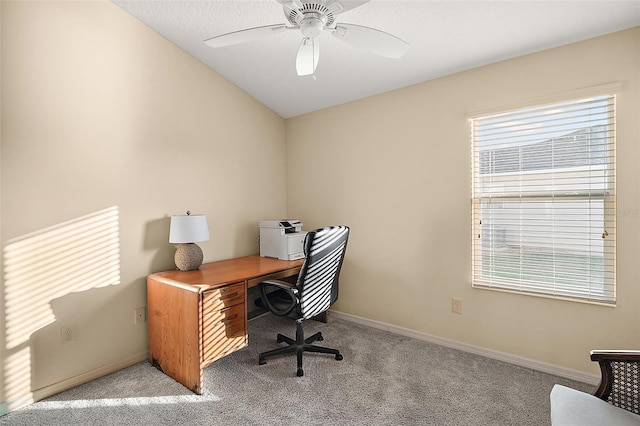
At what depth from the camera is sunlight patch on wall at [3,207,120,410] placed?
1.84 metres

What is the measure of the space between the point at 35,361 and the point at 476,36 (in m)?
3.59

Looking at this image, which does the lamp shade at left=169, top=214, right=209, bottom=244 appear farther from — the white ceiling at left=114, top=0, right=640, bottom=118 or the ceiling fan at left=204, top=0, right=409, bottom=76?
the white ceiling at left=114, top=0, right=640, bottom=118

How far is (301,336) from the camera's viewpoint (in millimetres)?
2395

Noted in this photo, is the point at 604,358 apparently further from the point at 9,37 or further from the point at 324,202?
the point at 9,37

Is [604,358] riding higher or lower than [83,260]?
lower

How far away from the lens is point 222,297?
7.09 ft

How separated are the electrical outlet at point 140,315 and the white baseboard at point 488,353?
1896 millimetres

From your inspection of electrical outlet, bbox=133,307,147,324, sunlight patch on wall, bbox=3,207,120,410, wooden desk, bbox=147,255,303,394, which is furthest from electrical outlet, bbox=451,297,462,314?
sunlight patch on wall, bbox=3,207,120,410

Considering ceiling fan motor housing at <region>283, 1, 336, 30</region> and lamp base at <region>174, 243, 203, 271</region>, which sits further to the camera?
lamp base at <region>174, 243, 203, 271</region>

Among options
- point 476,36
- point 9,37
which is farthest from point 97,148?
point 476,36

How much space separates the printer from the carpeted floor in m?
0.94

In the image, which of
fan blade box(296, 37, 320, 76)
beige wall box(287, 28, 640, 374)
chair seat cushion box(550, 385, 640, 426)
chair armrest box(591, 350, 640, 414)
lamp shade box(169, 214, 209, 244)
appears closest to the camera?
chair seat cushion box(550, 385, 640, 426)

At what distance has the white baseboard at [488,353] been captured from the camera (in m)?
2.09

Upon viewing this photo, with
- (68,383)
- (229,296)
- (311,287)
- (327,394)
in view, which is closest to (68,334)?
(68,383)
